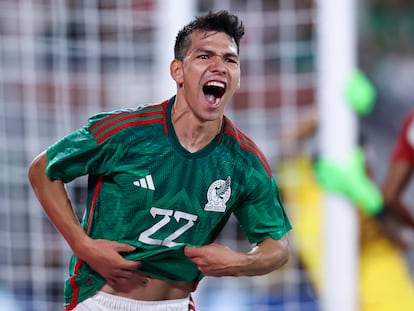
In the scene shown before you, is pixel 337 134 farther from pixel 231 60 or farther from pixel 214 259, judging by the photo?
pixel 214 259

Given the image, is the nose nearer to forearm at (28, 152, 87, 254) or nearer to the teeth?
the teeth

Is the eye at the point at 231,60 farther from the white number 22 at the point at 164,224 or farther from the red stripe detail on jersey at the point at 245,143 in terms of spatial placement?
the white number 22 at the point at 164,224

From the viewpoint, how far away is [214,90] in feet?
7.61

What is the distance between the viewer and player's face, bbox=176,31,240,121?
226 cm

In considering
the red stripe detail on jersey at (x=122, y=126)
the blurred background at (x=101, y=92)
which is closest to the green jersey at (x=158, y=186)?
the red stripe detail on jersey at (x=122, y=126)

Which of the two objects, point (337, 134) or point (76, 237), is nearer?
point (76, 237)

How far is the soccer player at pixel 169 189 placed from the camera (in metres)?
2.28

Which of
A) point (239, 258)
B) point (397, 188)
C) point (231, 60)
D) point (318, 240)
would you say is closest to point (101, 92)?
point (318, 240)

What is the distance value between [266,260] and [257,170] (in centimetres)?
25

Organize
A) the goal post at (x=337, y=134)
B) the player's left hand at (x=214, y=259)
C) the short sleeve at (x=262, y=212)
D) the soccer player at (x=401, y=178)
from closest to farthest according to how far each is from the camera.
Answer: the player's left hand at (x=214, y=259) < the short sleeve at (x=262, y=212) < the goal post at (x=337, y=134) < the soccer player at (x=401, y=178)

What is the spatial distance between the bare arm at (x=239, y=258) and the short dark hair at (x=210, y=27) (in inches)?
21.0

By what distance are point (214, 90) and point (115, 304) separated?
664mm

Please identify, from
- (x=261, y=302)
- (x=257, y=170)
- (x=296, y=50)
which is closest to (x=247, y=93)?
(x=296, y=50)

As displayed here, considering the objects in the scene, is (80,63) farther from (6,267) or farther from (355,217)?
(355,217)
